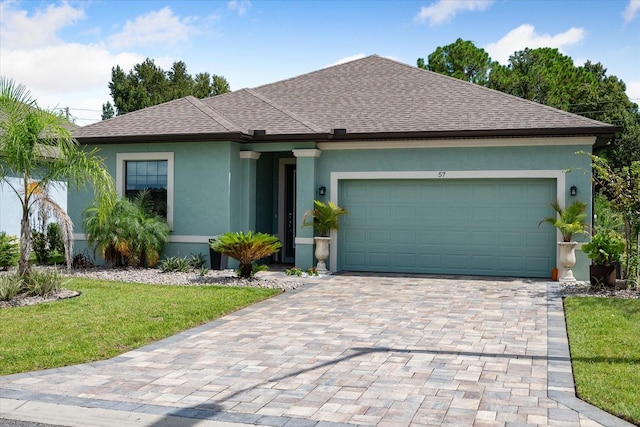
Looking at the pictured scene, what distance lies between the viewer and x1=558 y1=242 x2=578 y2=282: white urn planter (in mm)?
13785

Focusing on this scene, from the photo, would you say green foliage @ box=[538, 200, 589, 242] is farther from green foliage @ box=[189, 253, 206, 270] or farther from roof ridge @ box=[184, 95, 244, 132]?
green foliage @ box=[189, 253, 206, 270]

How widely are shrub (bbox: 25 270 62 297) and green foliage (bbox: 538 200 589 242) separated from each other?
10.2 m

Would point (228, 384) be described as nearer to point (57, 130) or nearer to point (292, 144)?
point (57, 130)

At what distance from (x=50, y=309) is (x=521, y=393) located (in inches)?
292

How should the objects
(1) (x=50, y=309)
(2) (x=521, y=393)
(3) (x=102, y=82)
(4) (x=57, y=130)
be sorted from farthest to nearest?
(3) (x=102, y=82) → (4) (x=57, y=130) → (1) (x=50, y=309) → (2) (x=521, y=393)

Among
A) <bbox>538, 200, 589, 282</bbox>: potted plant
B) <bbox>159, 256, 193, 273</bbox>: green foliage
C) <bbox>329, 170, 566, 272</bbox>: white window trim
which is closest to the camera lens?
<bbox>538, 200, 589, 282</bbox>: potted plant

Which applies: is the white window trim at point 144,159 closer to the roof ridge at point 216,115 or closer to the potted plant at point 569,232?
the roof ridge at point 216,115

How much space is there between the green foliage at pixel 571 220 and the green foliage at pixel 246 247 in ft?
20.2

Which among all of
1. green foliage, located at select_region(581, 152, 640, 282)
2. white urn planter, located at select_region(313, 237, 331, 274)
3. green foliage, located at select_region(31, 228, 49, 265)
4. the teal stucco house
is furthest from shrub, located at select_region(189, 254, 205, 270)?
green foliage, located at select_region(581, 152, 640, 282)

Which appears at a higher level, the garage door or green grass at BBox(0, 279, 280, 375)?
the garage door

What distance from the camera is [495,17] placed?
17391mm

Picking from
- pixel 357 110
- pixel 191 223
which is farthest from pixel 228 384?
pixel 357 110

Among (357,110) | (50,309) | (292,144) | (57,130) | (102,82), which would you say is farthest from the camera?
(102,82)

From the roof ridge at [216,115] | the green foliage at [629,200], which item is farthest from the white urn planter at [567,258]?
the roof ridge at [216,115]
